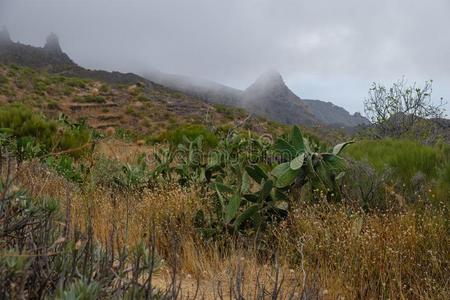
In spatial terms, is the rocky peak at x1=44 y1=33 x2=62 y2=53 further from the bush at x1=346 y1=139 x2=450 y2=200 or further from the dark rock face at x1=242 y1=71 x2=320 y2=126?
the bush at x1=346 y1=139 x2=450 y2=200

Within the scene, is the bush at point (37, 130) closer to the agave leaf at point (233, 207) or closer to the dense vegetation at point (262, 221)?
the dense vegetation at point (262, 221)

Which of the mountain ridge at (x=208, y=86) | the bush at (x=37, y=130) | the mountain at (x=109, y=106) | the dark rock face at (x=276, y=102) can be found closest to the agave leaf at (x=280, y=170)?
the bush at (x=37, y=130)

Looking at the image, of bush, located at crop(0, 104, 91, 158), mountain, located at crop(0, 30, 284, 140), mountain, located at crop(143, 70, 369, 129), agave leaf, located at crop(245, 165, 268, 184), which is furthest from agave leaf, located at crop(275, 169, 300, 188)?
mountain, located at crop(143, 70, 369, 129)

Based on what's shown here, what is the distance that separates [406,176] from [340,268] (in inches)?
81.2

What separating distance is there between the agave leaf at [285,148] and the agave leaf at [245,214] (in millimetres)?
505

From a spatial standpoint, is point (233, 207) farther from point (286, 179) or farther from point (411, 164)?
point (411, 164)

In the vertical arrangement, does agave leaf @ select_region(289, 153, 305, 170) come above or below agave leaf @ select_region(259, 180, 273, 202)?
above

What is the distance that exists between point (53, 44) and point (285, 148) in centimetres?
6639

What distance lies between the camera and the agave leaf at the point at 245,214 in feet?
11.0

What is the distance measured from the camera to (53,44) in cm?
6369

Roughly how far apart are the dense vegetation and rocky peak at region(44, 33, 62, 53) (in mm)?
60076

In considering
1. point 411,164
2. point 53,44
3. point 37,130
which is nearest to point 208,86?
point 53,44

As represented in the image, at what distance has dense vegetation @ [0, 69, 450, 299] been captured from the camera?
1848 mm

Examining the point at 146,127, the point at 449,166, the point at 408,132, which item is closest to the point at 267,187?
the point at 449,166
